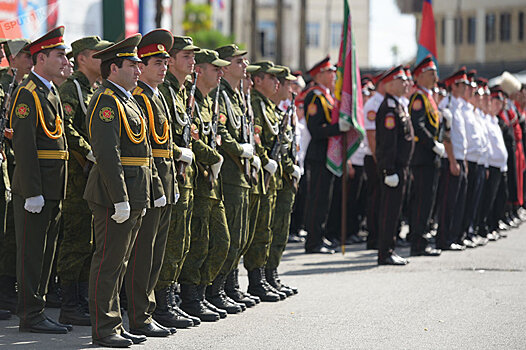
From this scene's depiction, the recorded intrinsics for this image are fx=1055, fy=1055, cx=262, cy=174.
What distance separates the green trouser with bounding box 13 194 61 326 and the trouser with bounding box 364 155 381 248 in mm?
6940

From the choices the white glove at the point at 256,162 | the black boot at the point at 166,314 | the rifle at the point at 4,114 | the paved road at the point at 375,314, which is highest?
the rifle at the point at 4,114

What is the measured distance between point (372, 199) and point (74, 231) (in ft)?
21.6

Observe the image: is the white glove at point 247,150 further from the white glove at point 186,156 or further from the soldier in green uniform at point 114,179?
the soldier in green uniform at point 114,179

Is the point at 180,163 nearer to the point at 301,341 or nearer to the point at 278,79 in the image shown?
A: the point at 301,341

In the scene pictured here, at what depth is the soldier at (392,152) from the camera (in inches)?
467

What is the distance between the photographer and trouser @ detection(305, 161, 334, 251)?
43.4 ft

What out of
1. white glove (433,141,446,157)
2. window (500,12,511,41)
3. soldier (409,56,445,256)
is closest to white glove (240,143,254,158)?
soldier (409,56,445,256)

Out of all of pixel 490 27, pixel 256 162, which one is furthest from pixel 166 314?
pixel 490 27

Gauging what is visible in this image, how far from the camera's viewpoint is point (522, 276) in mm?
11156

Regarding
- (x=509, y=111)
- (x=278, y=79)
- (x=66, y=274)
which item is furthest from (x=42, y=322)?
(x=509, y=111)

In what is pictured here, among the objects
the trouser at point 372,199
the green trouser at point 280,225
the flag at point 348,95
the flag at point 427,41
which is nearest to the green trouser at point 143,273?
the green trouser at point 280,225

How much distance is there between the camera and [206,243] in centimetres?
825

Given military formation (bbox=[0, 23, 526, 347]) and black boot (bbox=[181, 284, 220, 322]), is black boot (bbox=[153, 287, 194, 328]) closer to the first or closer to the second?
military formation (bbox=[0, 23, 526, 347])

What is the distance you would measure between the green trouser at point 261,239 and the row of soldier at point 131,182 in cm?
13
